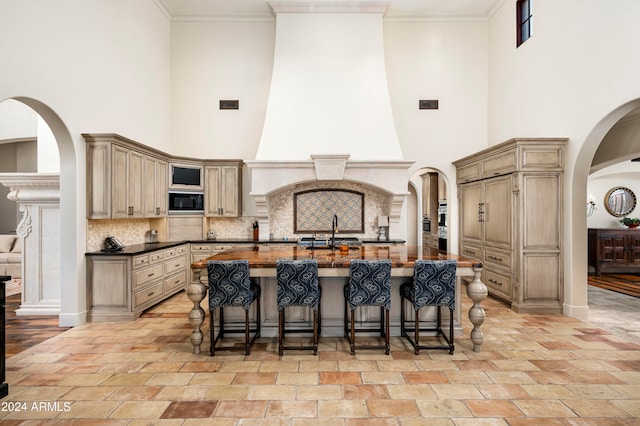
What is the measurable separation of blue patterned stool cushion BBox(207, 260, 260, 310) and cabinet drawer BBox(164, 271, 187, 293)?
2.58 metres

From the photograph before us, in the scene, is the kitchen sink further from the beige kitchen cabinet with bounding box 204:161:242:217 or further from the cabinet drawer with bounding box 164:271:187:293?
the cabinet drawer with bounding box 164:271:187:293

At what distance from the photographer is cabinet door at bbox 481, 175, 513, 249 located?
16.3 ft

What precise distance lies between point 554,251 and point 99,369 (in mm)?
5549

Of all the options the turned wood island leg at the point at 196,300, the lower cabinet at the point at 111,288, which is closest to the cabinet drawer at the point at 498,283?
the turned wood island leg at the point at 196,300

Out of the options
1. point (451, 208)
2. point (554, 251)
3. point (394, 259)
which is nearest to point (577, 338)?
point (554, 251)

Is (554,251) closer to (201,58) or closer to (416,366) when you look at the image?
(416,366)

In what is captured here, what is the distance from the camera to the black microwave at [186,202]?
6.20m

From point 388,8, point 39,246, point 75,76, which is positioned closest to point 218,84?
point 75,76

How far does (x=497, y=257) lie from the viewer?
5.29 m

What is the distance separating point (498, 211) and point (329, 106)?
11.1 feet

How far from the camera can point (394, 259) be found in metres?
3.50

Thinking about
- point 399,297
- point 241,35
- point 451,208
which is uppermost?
point 241,35

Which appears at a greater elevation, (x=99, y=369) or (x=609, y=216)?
(x=609, y=216)

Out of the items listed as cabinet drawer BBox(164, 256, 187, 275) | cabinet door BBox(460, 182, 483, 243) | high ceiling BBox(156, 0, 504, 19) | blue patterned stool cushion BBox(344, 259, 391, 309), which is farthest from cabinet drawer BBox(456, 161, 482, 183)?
cabinet drawer BBox(164, 256, 187, 275)
